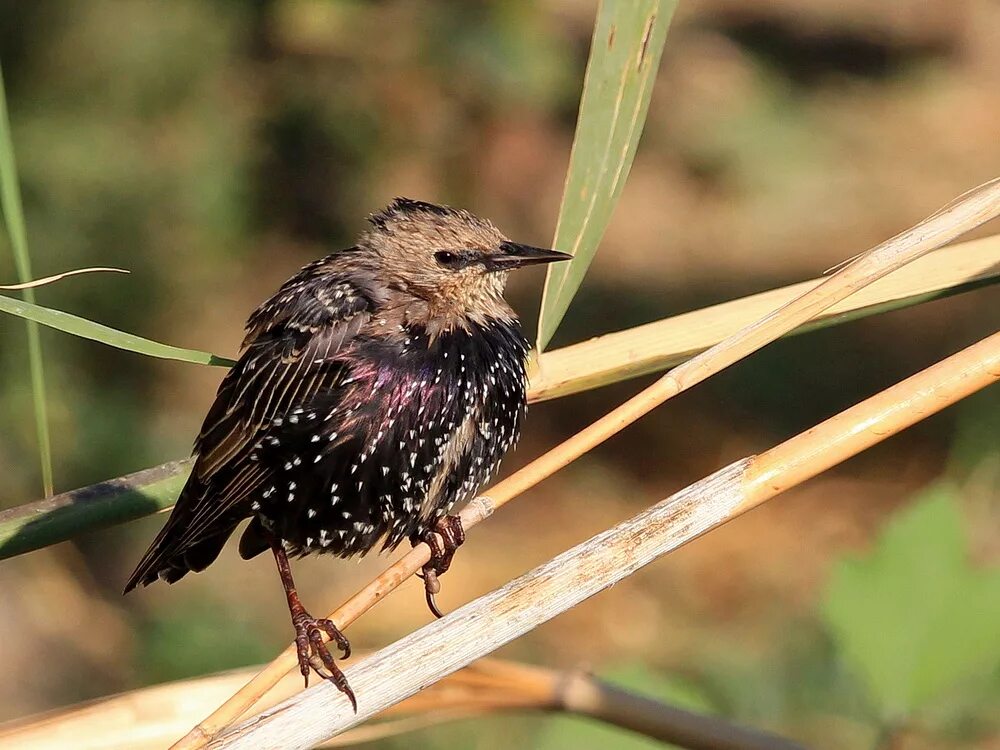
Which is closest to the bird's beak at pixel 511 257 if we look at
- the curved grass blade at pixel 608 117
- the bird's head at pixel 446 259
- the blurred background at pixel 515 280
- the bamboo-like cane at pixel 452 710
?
the bird's head at pixel 446 259

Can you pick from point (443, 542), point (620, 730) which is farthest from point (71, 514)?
point (443, 542)

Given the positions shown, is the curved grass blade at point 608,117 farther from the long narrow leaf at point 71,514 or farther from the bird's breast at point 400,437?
the long narrow leaf at point 71,514

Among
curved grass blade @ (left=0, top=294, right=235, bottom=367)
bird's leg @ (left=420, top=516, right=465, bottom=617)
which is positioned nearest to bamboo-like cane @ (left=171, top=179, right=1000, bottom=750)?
curved grass blade @ (left=0, top=294, right=235, bottom=367)

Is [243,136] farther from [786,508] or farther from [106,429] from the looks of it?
[786,508]

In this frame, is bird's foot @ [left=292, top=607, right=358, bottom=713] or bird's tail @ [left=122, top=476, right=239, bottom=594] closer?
bird's foot @ [left=292, top=607, right=358, bottom=713]

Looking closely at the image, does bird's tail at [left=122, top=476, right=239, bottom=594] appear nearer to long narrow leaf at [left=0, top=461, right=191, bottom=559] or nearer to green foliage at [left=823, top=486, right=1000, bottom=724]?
long narrow leaf at [left=0, top=461, right=191, bottom=559]

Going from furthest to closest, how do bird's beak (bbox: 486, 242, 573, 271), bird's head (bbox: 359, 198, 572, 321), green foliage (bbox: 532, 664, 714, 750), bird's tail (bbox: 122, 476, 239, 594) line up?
bird's head (bbox: 359, 198, 572, 321) < bird's beak (bbox: 486, 242, 573, 271) < bird's tail (bbox: 122, 476, 239, 594) < green foliage (bbox: 532, 664, 714, 750)

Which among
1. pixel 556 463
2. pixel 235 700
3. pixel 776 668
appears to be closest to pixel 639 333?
pixel 556 463
